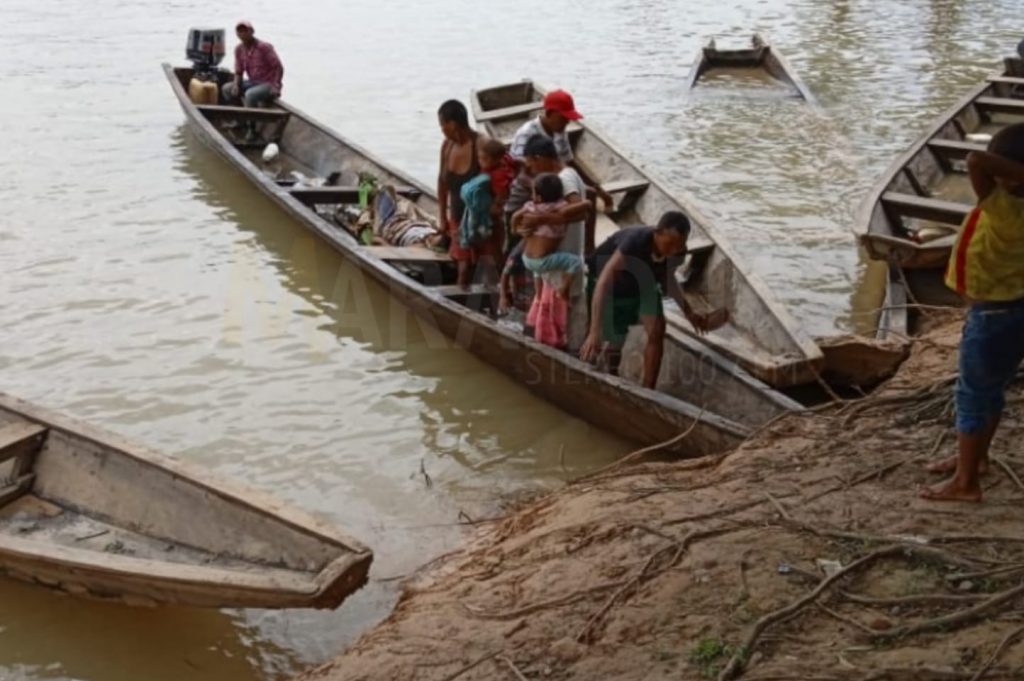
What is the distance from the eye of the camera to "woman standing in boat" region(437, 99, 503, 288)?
6867mm

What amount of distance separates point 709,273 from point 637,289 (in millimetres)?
1606

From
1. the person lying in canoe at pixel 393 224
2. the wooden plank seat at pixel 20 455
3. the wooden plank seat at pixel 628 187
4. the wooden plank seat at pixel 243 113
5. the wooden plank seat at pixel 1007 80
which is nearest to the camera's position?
the wooden plank seat at pixel 20 455

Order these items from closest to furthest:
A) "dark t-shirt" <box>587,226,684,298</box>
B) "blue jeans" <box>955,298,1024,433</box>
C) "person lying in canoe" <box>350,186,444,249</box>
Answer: "blue jeans" <box>955,298,1024,433</box> < "dark t-shirt" <box>587,226,684,298</box> < "person lying in canoe" <box>350,186,444,249</box>

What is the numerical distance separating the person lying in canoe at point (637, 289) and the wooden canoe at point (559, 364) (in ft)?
0.53

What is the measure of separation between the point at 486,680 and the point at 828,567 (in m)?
1.25

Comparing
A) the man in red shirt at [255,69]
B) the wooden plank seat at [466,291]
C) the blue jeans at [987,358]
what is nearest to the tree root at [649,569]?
the blue jeans at [987,358]

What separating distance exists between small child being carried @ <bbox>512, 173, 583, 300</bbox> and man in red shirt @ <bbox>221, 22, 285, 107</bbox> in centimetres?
622

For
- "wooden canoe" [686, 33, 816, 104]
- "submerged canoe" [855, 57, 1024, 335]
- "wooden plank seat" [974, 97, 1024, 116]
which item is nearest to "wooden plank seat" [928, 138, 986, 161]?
"submerged canoe" [855, 57, 1024, 335]

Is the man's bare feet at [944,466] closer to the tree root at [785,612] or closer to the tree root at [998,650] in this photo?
the tree root at [785,612]

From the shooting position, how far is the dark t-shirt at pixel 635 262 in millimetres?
5477

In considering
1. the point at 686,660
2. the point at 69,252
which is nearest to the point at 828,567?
the point at 686,660

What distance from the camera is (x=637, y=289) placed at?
5629 mm

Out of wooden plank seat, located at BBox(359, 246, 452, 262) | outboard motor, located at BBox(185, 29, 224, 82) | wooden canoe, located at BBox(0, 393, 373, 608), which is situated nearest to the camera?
wooden canoe, located at BBox(0, 393, 373, 608)

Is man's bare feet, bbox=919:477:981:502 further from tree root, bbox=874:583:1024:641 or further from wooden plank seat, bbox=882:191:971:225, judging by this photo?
wooden plank seat, bbox=882:191:971:225
